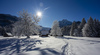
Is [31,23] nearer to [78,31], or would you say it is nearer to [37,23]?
[37,23]

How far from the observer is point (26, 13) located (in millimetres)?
18484

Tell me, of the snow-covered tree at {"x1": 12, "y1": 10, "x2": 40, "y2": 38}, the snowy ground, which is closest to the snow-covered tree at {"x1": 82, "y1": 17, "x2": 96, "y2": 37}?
the snowy ground

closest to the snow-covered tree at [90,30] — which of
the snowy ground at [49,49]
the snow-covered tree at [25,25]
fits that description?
the snowy ground at [49,49]

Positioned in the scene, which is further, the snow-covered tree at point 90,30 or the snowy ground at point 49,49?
the snow-covered tree at point 90,30

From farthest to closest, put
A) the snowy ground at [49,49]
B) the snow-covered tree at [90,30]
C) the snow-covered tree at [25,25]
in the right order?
the snow-covered tree at [90,30], the snow-covered tree at [25,25], the snowy ground at [49,49]

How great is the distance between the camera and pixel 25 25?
17.9 metres

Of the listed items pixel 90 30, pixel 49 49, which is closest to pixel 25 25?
pixel 49 49

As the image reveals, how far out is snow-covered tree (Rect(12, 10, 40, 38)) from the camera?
17.0m

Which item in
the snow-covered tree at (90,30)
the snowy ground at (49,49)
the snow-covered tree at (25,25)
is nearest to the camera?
the snowy ground at (49,49)

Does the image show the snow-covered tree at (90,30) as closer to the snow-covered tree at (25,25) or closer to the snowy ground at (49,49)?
the snowy ground at (49,49)

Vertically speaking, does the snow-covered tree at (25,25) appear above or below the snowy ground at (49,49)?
above

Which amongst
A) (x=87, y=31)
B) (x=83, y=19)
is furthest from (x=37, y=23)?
(x=83, y=19)

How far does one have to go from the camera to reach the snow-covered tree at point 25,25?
55.9 ft

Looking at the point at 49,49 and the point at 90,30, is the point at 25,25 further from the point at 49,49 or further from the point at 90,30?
the point at 90,30
